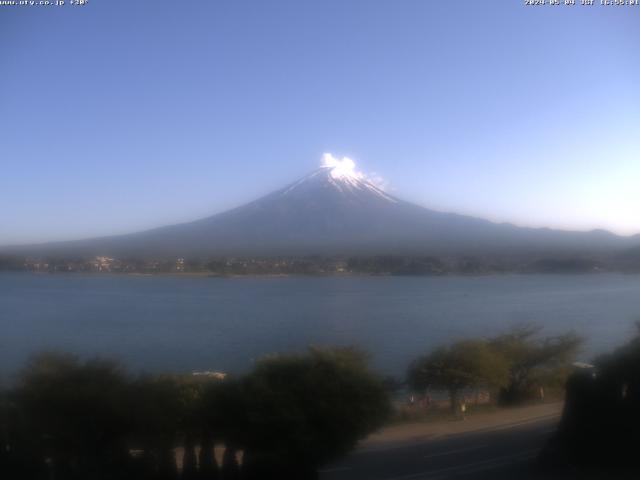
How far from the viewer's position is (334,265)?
15.5m

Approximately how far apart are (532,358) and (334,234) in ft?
46.6

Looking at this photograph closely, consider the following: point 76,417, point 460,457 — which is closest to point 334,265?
point 460,457

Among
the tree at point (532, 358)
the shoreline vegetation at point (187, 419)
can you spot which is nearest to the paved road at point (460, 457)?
the shoreline vegetation at point (187, 419)

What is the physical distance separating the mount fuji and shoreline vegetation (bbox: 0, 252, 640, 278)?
482 mm

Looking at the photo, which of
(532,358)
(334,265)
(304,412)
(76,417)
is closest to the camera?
(76,417)

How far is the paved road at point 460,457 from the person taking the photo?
227 inches

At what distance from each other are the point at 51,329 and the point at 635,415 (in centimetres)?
986

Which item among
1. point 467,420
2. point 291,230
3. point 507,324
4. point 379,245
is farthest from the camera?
point 291,230

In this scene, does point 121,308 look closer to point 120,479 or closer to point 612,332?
point 120,479

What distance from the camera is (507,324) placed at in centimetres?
1114

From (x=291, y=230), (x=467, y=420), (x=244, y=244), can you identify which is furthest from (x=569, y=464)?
(x=291, y=230)

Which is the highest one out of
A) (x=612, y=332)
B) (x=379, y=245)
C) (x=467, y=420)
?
(x=379, y=245)

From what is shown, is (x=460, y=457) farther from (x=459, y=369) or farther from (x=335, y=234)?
(x=335, y=234)

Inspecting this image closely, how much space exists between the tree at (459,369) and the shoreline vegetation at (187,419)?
244cm
